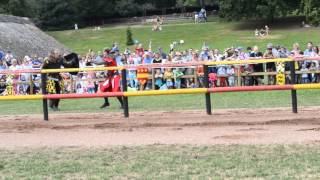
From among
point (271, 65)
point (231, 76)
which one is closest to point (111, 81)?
point (231, 76)

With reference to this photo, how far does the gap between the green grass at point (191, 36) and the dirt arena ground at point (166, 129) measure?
3969cm

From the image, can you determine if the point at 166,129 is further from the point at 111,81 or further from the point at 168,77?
the point at 168,77

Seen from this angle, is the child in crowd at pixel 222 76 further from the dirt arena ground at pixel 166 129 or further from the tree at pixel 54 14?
the tree at pixel 54 14

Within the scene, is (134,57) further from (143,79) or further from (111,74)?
(111,74)

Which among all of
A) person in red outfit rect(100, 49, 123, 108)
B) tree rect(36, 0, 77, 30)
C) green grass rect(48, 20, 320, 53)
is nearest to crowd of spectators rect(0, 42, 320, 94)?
person in red outfit rect(100, 49, 123, 108)

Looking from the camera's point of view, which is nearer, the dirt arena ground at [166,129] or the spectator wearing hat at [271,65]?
the dirt arena ground at [166,129]

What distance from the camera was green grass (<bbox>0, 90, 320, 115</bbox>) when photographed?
56.3ft

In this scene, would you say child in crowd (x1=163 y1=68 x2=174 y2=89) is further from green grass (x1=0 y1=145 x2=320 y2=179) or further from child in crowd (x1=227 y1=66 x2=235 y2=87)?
green grass (x1=0 y1=145 x2=320 y2=179)

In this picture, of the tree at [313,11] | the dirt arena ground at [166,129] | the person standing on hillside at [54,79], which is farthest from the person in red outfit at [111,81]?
the tree at [313,11]

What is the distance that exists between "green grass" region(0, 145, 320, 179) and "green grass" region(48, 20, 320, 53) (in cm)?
A: 4437

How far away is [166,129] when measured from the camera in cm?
1246

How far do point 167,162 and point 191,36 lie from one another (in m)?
56.3

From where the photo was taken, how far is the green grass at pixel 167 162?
26.2 ft

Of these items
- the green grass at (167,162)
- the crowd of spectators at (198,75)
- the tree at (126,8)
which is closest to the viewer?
the green grass at (167,162)
